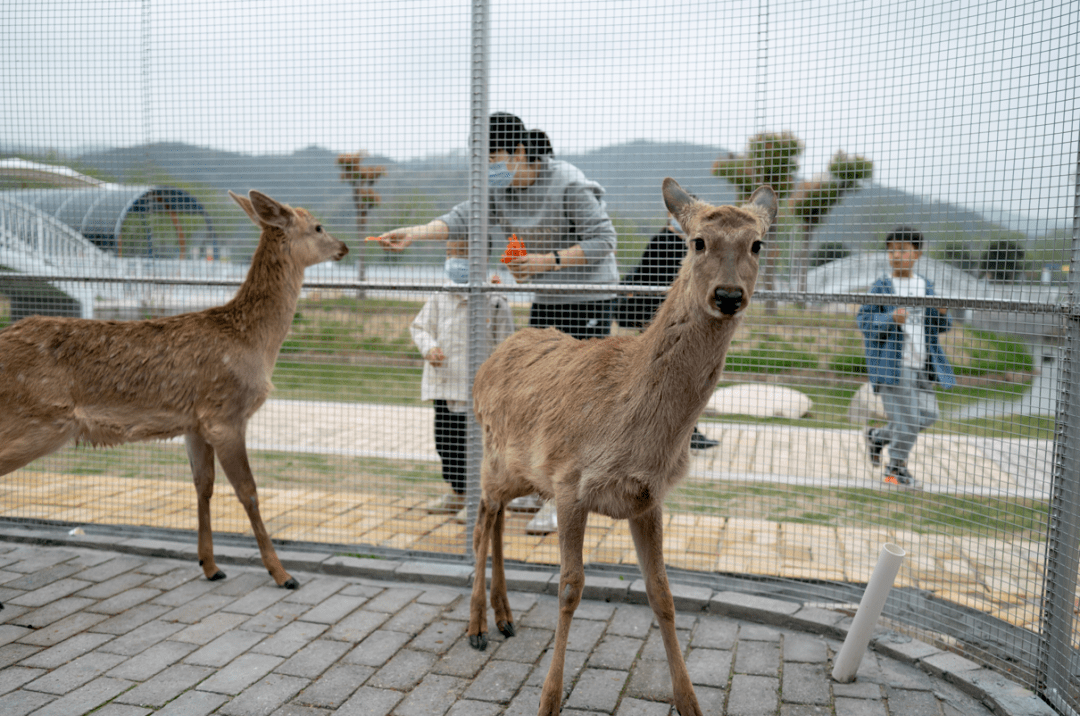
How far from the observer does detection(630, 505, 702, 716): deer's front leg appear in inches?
136

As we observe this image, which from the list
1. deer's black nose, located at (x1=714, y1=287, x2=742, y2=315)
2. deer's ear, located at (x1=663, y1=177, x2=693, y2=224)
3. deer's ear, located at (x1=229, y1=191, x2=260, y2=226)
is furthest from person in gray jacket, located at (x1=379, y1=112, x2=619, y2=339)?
deer's black nose, located at (x1=714, y1=287, x2=742, y2=315)

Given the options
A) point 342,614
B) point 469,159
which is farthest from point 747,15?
point 342,614

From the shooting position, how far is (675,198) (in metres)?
3.58

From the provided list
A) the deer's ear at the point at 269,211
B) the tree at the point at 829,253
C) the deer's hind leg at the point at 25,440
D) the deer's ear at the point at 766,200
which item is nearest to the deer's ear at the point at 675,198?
the deer's ear at the point at 766,200

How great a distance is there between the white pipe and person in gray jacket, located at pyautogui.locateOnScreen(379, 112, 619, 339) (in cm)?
248

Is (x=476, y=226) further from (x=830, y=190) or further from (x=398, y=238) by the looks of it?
(x=830, y=190)

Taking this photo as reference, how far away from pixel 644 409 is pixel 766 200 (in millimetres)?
1183

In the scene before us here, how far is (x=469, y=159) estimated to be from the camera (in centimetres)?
521

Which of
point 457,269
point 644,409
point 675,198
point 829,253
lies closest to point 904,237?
point 829,253

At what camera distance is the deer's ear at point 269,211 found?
5.12 metres

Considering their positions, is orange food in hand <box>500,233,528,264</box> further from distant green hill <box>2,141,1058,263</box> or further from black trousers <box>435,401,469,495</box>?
black trousers <box>435,401,469,495</box>

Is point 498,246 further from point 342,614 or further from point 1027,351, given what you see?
point 1027,351

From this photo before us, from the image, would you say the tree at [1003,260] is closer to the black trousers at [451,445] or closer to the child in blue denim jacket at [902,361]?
the child in blue denim jacket at [902,361]

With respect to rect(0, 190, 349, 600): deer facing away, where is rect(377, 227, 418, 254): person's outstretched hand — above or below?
above
